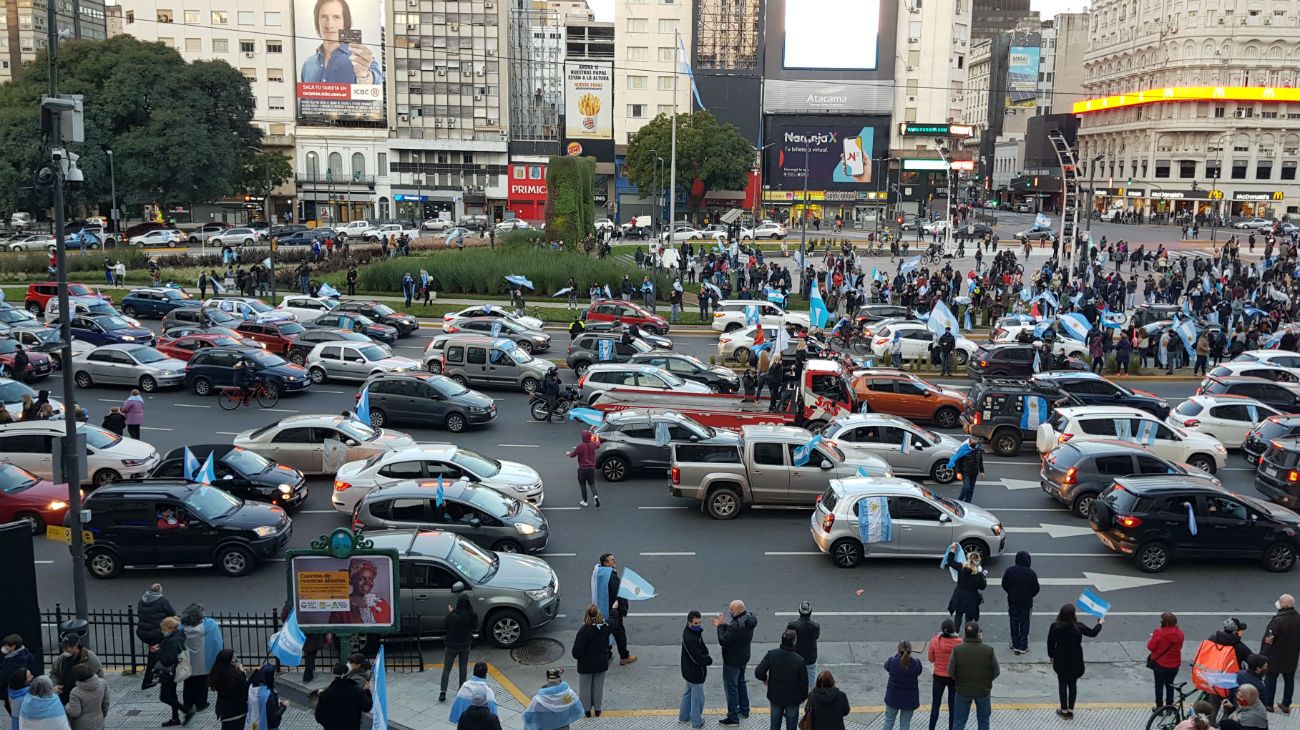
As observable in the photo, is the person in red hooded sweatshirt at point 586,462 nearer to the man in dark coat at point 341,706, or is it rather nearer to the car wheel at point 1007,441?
the man in dark coat at point 341,706

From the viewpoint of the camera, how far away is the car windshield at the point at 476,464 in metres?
18.5

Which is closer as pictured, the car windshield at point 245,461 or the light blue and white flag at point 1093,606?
the light blue and white flag at point 1093,606

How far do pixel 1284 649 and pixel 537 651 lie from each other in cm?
890

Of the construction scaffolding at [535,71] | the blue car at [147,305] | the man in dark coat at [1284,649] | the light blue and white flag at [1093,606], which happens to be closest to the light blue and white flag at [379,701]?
the light blue and white flag at [1093,606]

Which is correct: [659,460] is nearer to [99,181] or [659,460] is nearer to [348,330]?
[348,330]

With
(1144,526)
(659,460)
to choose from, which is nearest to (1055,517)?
(1144,526)

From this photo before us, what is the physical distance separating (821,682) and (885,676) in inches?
138

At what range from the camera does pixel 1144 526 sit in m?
16.5

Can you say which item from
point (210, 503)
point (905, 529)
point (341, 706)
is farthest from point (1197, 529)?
point (210, 503)

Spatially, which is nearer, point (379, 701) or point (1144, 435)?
point (379, 701)

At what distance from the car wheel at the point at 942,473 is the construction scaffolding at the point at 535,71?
87.2 metres

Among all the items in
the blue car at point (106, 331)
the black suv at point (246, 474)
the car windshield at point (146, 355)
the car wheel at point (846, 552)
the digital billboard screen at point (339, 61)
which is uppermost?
the digital billboard screen at point (339, 61)

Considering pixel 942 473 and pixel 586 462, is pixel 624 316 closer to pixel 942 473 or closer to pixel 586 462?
pixel 942 473

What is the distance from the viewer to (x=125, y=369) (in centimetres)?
2795
